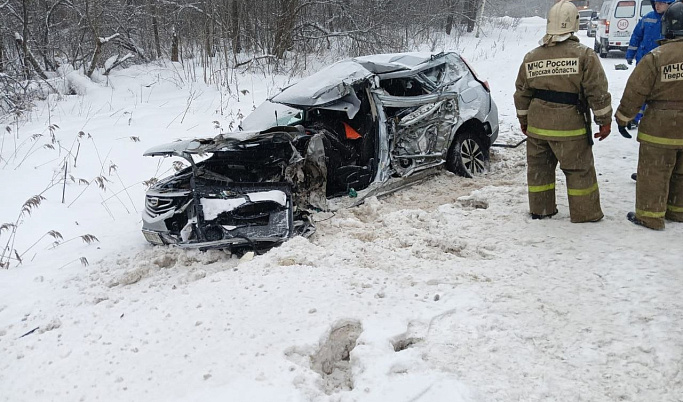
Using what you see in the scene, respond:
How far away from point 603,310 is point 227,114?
25.4ft

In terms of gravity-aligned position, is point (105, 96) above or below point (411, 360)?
above

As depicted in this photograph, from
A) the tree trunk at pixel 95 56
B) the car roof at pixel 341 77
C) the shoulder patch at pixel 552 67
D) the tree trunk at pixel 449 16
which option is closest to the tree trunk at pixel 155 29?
the tree trunk at pixel 95 56

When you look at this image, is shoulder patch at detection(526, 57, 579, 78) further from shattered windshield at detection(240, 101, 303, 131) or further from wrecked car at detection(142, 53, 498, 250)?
shattered windshield at detection(240, 101, 303, 131)

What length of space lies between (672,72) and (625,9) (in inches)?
530

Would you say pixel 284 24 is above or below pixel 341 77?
above

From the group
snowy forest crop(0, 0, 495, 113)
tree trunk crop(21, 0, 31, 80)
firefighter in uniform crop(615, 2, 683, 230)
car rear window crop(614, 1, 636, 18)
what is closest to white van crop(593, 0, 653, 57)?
car rear window crop(614, 1, 636, 18)

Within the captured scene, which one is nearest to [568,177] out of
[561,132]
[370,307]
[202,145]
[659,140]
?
[561,132]

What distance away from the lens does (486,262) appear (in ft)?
12.4

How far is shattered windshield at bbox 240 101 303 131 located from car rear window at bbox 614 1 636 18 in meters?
13.5

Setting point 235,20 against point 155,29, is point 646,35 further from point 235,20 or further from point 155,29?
point 155,29

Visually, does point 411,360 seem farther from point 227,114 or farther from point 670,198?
point 227,114

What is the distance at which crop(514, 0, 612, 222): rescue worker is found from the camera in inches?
154

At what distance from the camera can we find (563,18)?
3902 millimetres

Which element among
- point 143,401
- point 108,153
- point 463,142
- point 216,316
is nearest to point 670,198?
point 463,142
